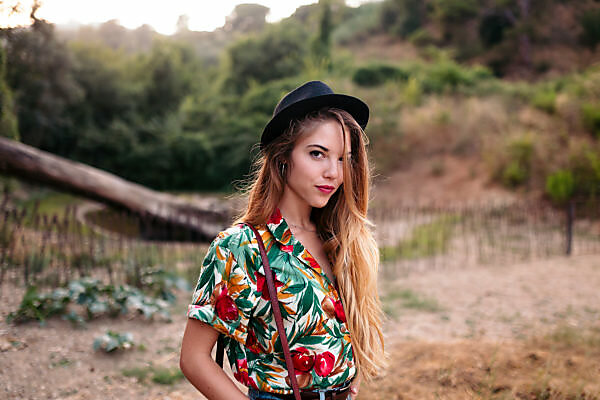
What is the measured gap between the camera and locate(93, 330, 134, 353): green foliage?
366 centimetres

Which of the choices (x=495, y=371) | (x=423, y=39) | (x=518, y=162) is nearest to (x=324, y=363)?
(x=495, y=371)

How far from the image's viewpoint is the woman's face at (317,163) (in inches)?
57.4

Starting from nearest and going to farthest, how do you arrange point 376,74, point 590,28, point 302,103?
point 302,103, point 376,74, point 590,28

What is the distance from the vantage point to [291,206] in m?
1.55

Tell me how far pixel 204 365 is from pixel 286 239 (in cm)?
43

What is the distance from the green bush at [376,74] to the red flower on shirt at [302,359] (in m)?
20.2

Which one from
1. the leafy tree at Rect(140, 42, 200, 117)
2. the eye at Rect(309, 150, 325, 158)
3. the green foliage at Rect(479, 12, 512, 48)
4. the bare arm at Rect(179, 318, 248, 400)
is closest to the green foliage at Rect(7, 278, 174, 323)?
the bare arm at Rect(179, 318, 248, 400)

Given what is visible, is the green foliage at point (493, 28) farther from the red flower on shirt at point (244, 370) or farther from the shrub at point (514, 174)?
the red flower on shirt at point (244, 370)

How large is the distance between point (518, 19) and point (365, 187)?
2843 centimetres

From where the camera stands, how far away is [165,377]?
3.47m

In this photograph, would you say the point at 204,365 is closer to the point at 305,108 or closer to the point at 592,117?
the point at 305,108

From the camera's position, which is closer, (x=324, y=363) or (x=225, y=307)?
(x=225, y=307)

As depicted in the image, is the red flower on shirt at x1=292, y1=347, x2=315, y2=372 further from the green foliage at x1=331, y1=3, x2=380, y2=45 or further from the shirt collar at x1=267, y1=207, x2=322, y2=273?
the green foliage at x1=331, y1=3, x2=380, y2=45

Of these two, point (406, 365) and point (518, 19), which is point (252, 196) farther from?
point (518, 19)
